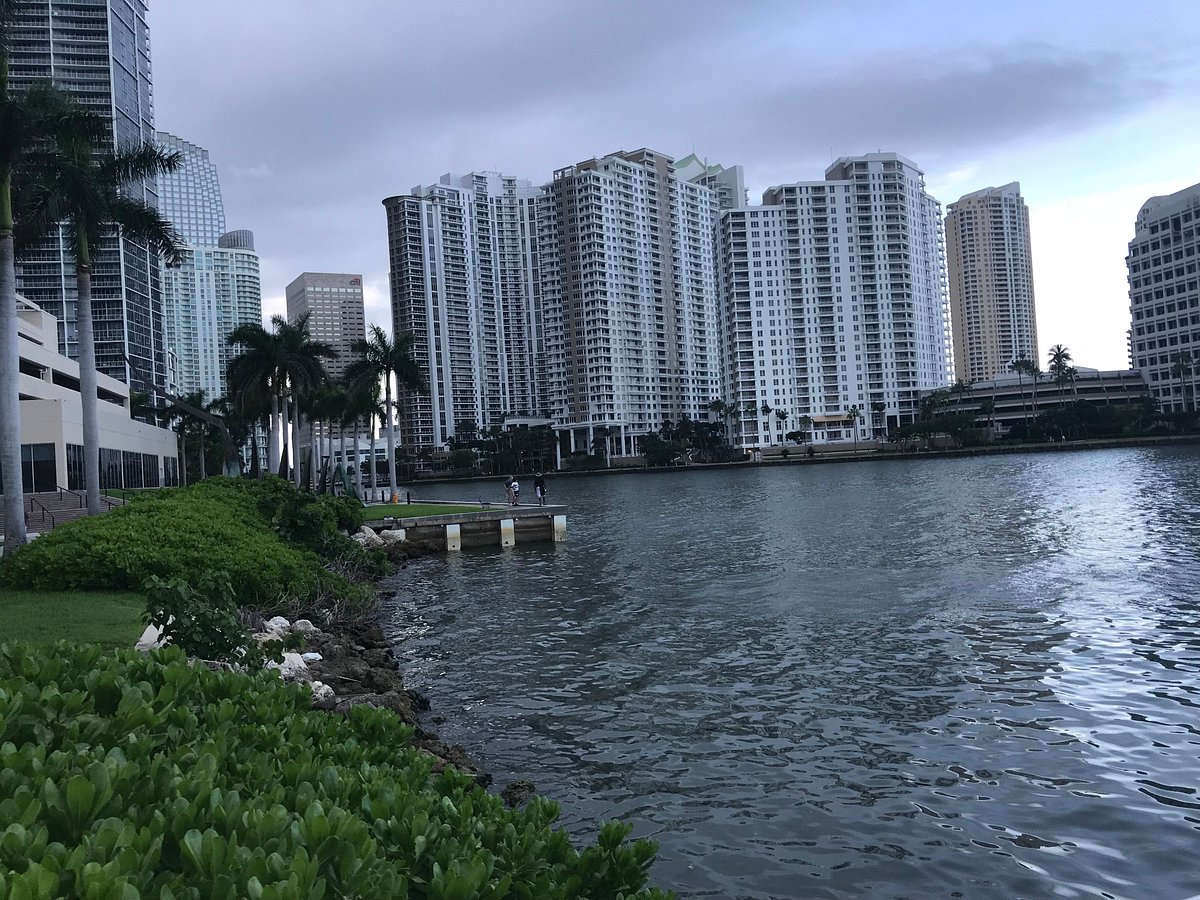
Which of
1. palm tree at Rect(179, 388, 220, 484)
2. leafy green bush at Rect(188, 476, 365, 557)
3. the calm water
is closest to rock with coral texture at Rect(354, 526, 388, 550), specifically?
leafy green bush at Rect(188, 476, 365, 557)

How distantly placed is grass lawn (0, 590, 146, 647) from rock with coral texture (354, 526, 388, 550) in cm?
1935

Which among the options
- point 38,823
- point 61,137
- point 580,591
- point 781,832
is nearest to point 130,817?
point 38,823

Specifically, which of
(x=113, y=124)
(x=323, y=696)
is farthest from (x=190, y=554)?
(x=113, y=124)

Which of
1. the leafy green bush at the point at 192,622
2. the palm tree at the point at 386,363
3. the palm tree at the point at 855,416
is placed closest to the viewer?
the leafy green bush at the point at 192,622

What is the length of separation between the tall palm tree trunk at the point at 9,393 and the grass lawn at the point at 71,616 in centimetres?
588

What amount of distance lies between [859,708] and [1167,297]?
184 meters

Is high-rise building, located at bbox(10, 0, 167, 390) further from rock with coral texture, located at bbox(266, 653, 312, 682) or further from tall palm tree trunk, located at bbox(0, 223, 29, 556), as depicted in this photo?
rock with coral texture, located at bbox(266, 653, 312, 682)

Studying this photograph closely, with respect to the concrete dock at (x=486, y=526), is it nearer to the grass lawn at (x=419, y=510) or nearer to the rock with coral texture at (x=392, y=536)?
the rock with coral texture at (x=392, y=536)

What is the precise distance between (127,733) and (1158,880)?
8493 mm

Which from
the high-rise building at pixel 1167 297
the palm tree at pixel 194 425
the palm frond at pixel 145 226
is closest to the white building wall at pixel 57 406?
the palm tree at pixel 194 425

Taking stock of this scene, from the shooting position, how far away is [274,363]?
6159cm

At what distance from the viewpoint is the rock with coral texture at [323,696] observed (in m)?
12.3

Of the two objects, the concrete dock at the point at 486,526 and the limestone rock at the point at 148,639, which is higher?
the limestone rock at the point at 148,639

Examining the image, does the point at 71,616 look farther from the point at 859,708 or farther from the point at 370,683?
the point at 859,708
